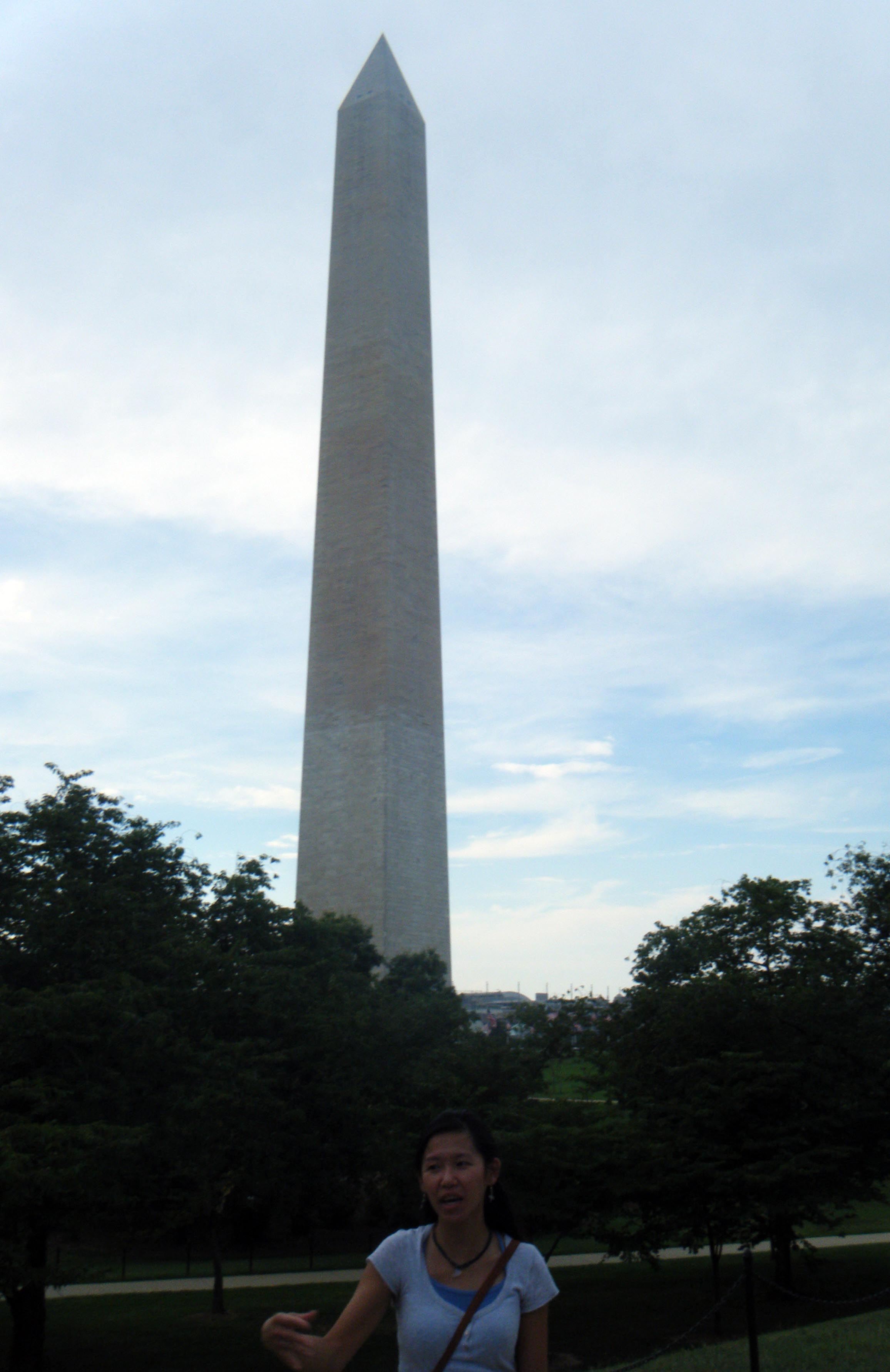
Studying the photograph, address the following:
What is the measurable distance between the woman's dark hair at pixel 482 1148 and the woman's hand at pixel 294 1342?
67 centimetres

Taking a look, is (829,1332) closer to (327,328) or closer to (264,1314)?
(264,1314)

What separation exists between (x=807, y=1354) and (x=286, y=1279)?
20502 mm

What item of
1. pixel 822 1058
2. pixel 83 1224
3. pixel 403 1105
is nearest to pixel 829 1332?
pixel 822 1058

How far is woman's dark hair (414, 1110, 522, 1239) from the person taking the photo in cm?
400

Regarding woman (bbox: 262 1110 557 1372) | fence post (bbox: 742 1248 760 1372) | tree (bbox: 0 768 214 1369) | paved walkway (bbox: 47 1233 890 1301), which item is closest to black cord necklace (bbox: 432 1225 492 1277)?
woman (bbox: 262 1110 557 1372)

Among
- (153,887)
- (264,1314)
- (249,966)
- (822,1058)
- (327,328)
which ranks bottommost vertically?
(264,1314)

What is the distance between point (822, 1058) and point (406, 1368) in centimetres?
2068

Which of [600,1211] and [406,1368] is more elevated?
[406,1368]

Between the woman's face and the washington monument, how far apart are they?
38467 mm

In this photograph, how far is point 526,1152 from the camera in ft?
65.1

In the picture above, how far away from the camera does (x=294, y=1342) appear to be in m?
3.45

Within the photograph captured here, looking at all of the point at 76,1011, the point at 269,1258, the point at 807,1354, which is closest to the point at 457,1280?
the point at 807,1354

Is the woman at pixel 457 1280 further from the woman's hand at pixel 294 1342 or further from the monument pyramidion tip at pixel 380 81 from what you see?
the monument pyramidion tip at pixel 380 81

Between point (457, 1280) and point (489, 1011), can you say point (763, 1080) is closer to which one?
point (457, 1280)
